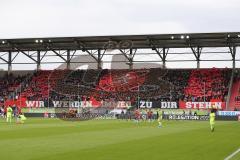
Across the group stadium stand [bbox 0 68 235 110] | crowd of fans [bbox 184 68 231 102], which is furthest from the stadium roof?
crowd of fans [bbox 184 68 231 102]

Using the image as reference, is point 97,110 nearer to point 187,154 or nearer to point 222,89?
point 222,89

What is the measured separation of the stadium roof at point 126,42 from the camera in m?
72.2

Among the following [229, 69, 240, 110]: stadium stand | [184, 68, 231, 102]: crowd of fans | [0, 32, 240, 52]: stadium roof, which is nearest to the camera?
[229, 69, 240, 110]: stadium stand

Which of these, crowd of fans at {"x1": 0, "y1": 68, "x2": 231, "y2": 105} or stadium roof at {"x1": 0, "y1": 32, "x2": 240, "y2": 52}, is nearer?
stadium roof at {"x1": 0, "y1": 32, "x2": 240, "y2": 52}

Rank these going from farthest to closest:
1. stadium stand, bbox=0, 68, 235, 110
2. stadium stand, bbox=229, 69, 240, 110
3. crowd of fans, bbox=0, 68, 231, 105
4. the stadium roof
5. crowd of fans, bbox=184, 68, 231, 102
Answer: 1. crowd of fans, bbox=0, 68, 231, 105
2. stadium stand, bbox=0, 68, 235, 110
3. crowd of fans, bbox=184, 68, 231, 102
4. the stadium roof
5. stadium stand, bbox=229, 69, 240, 110

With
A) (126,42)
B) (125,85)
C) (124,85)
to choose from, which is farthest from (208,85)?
(126,42)

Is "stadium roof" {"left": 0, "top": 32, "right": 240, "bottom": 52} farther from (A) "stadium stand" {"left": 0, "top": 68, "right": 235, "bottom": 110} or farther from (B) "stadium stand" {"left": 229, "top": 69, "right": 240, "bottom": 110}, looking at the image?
(B) "stadium stand" {"left": 229, "top": 69, "right": 240, "bottom": 110}

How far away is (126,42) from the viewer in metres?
77.2

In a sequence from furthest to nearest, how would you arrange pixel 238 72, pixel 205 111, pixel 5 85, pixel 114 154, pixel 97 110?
pixel 5 85 → pixel 238 72 → pixel 97 110 → pixel 205 111 → pixel 114 154

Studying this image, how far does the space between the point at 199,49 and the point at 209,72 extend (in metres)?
4.48

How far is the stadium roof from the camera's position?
72250 millimetres

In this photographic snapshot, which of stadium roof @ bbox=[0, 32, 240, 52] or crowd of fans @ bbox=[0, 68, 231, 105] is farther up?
stadium roof @ bbox=[0, 32, 240, 52]

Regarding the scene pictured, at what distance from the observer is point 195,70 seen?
8162cm

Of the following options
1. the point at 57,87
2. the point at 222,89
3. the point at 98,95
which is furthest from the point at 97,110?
the point at 222,89
